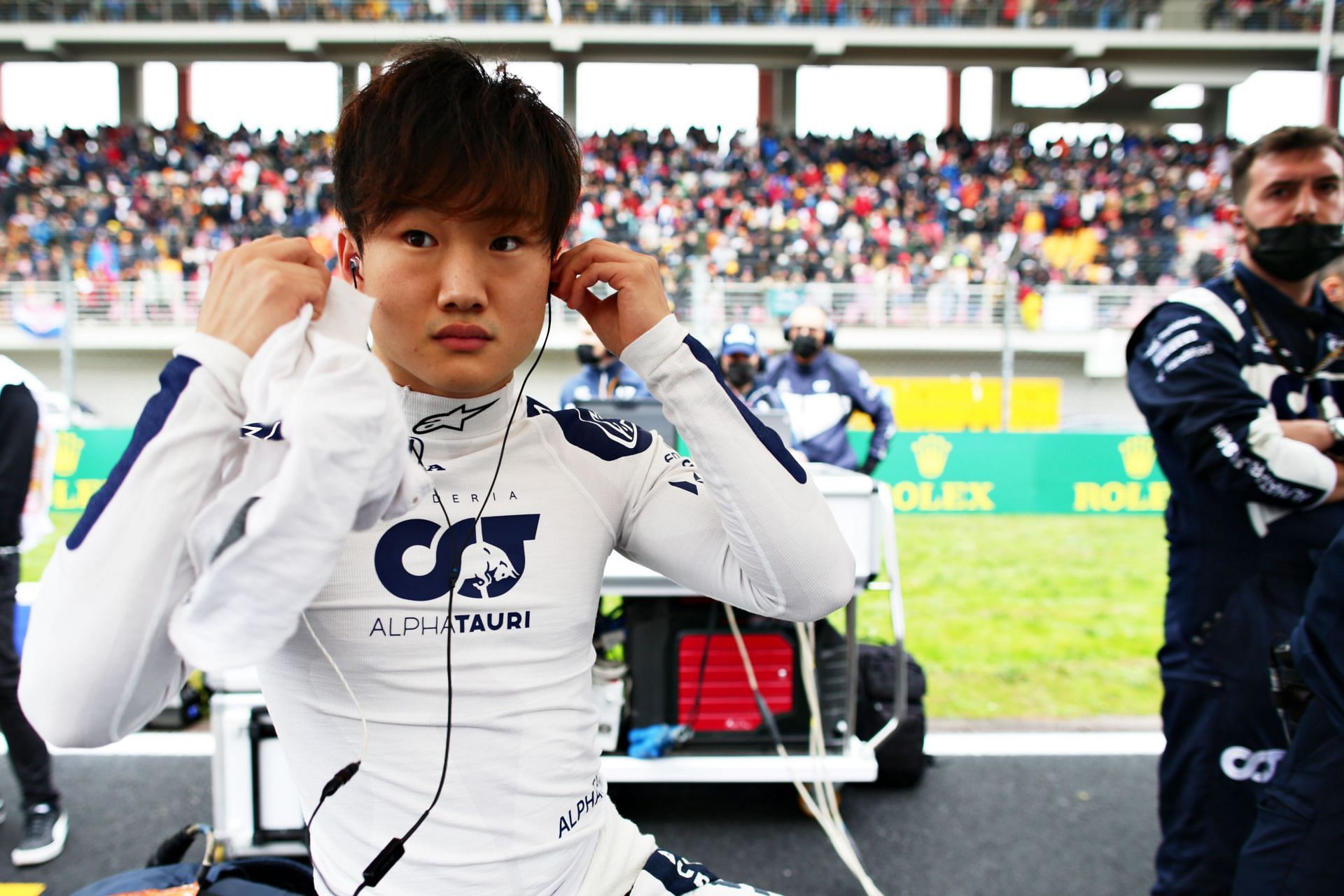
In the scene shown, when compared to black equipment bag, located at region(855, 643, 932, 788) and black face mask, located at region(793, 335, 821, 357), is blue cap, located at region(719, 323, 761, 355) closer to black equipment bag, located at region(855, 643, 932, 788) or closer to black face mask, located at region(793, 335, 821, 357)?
black face mask, located at region(793, 335, 821, 357)

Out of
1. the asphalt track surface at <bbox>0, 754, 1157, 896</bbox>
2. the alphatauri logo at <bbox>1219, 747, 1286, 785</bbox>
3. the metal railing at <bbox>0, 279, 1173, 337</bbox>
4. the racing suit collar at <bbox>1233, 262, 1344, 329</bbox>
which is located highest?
the metal railing at <bbox>0, 279, 1173, 337</bbox>

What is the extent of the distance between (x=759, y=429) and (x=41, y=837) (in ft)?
9.17

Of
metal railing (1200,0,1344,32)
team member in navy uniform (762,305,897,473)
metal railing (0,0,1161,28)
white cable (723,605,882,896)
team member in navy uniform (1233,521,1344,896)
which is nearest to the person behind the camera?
team member in navy uniform (1233,521,1344,896)

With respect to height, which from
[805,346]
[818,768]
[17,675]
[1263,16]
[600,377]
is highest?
[1263,16]

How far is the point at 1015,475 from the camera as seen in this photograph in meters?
9.12

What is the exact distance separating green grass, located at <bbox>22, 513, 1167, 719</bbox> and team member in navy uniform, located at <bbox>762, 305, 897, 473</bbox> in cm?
99

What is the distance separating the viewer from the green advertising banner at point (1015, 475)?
9.03 meters

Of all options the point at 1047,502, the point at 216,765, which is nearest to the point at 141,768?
the point at 216,765

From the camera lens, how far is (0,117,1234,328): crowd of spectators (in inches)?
556

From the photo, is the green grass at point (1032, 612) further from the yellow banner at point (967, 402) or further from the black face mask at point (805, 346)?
the yellow banner at point (967, 402)

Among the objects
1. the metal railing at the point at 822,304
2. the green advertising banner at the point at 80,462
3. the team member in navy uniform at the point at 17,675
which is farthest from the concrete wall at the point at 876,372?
the team member in navy uniform at the point at 17,675

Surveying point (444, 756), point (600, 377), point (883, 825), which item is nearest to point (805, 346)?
point (600, 377)

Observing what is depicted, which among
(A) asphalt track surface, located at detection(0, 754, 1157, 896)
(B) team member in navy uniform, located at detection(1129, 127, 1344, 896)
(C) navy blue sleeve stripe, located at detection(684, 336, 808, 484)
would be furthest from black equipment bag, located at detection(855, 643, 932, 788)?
(C) navy blue sleeve stripe, located at detection(684, 336, 808, 484)

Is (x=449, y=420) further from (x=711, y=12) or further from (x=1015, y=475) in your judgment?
(x=711, y=12)
